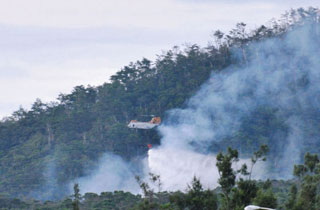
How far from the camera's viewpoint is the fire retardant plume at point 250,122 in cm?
8069

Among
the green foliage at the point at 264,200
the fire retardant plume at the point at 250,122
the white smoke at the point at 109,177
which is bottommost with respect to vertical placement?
the white smoke at the point at 109,177

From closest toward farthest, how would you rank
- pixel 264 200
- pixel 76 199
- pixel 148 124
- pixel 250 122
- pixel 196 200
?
pixel 264 200, pixel 196 200, pixel 76 199, pixel 148 124, pixel 250 122

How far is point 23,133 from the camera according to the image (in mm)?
102000

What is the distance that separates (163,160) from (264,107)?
49.6 ft

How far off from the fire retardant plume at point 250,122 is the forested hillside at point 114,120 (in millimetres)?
300

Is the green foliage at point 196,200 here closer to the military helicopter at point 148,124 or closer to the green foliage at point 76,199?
the green foliage at point 76,199

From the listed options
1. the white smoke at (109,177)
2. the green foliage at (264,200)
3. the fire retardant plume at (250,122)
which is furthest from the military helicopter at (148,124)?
the green foliage at (264,200)

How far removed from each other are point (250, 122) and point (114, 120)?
71.0 feet

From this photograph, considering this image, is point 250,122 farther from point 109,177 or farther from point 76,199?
point 76,199

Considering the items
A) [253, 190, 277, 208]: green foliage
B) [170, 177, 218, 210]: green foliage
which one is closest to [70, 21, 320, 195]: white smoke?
[170, 177, 218, 210]: green foliage

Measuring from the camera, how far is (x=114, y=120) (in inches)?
3733

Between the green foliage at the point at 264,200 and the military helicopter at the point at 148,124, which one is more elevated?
the military helicopter at the point at 148,124

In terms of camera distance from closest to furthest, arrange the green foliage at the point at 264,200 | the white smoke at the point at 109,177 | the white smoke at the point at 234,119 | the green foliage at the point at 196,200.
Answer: the green foliage at the point at 264,200, the green foliage at the point at 196,200, the white smoke at the point at 234,119, the white smoke at the point at 109,177

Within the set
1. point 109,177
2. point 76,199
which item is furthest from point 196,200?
point 109,177
